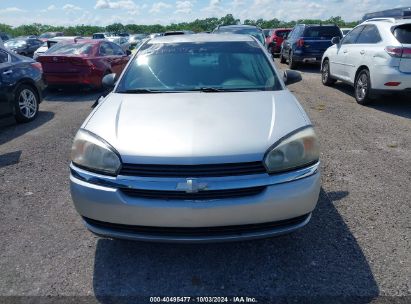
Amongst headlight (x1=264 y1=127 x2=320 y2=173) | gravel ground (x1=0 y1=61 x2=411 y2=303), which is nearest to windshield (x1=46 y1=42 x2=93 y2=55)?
gravel ground (x1=0 y1=61 x2=411 y2=303)

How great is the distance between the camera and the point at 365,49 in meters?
7.71

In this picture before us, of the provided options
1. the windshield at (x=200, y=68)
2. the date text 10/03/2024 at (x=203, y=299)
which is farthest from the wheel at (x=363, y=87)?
the date text 10/03/2024 at (x=203, y=299)

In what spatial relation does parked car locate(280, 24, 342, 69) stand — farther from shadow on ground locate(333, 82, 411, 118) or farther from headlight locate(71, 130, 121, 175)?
headlight locate(71, 130, 121, 175)

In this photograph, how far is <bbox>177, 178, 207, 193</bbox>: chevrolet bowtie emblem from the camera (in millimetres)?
2330

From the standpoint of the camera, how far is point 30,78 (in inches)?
281

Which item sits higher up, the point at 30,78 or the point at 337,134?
the point at 30,78

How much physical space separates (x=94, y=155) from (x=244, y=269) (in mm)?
1366

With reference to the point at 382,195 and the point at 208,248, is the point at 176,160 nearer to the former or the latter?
the point at 208,248

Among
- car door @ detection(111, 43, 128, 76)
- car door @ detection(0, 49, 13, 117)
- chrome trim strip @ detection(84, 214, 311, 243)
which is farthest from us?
car door @ detection(111, 43, 128, 76)

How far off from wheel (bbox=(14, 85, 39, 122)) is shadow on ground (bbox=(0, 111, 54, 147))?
131 millimetres

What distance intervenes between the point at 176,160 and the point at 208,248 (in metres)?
0.96

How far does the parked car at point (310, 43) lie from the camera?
1346 cm

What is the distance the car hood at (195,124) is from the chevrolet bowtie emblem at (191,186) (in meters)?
0.13

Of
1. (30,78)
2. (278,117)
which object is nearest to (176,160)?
(278,117)
